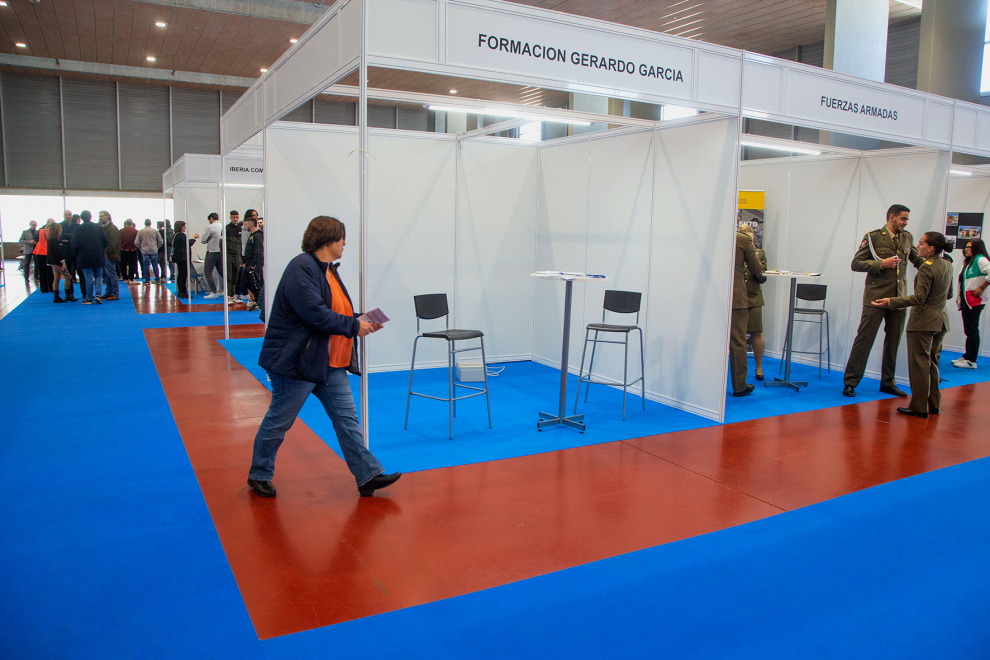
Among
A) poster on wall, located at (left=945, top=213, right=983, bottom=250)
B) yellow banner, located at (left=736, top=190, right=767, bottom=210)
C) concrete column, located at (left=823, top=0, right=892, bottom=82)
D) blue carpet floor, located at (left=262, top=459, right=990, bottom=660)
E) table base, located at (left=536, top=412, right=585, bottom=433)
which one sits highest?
concrete column, located at (left=823, top=0, right=892, bottom=82)

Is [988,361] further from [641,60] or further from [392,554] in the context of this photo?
[392,554]

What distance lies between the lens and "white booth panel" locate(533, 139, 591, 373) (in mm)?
6539

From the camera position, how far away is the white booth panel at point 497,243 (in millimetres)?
6794

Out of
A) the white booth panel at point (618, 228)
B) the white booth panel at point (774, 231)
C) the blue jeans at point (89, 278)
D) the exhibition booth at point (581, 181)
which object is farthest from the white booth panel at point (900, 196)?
the blue jeans at point (89, 278)

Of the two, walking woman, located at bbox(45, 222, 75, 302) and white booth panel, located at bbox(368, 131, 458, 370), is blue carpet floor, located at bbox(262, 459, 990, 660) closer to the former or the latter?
white booth panel, located at bbox(368, 131, 458, 370)

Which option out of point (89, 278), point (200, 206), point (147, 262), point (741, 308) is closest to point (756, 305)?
point (741, 308)

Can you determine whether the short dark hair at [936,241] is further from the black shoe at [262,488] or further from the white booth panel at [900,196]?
the black shoe at [262,488]

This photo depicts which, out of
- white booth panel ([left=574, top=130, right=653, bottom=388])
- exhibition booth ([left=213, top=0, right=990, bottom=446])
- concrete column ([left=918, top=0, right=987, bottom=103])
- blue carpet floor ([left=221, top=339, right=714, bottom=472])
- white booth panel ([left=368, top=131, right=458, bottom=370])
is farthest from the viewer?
concrete column ([left=918, top=0, right=987, bottom=103])

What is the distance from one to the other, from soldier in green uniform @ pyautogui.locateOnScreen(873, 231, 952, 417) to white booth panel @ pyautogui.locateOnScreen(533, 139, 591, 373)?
2.86 meters

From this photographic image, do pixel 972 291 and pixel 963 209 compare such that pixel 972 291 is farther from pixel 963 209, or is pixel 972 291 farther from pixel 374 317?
pixel 374 317

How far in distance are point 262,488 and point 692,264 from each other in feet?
12.2

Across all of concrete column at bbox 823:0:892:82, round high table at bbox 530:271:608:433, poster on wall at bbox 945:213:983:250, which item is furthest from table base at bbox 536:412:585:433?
poster on wall at bbox 945:213:983:250

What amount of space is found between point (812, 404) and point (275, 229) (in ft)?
17.3

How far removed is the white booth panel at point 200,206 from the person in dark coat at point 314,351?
11495 mm
